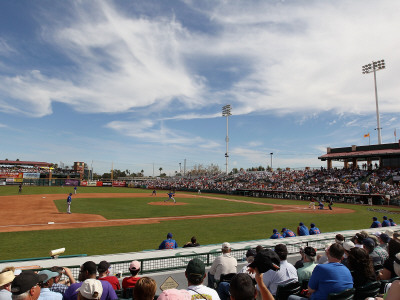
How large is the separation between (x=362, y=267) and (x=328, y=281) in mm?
1032

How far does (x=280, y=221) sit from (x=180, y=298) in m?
20.3

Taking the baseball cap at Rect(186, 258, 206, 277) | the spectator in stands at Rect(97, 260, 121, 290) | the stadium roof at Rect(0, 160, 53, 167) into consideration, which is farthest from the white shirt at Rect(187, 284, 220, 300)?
the stadium roof at Rect(0, 160, 53, 167)

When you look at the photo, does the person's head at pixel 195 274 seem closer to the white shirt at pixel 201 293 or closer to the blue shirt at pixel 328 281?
the white shirt at pixel 201 293

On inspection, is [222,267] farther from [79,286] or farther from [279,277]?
[79,286]

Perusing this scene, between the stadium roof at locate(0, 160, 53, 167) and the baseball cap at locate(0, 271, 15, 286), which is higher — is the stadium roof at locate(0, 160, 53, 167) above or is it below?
above

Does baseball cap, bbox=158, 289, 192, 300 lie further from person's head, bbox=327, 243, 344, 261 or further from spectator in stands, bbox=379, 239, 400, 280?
spectator in stands, bbox=379, 239, 400, 280

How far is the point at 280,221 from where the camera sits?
21.4 metres

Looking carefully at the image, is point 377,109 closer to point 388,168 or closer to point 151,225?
point 388,168

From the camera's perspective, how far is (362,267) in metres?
4.49

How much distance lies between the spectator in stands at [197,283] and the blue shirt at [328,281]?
5.95ft

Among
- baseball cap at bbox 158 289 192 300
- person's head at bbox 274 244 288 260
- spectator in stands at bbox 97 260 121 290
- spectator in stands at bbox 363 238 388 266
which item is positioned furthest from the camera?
spectator in stands at bbox 363 238 388 266

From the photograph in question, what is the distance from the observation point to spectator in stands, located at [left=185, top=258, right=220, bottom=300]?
Result: 323cm

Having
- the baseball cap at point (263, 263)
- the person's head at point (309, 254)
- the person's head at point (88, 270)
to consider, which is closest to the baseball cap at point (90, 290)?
the person's head at point (88, 270)

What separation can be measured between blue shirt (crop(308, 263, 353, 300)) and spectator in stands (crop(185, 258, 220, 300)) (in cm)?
181
